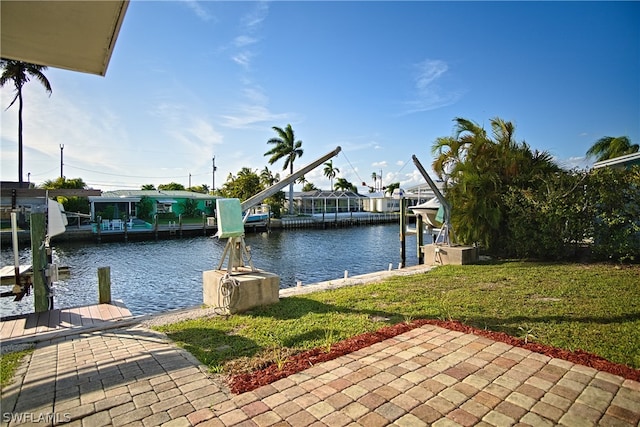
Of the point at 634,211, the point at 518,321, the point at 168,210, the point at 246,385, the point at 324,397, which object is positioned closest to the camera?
the point at 324,397

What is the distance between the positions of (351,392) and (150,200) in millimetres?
35270

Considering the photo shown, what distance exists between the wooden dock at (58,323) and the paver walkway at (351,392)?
1.23 meters

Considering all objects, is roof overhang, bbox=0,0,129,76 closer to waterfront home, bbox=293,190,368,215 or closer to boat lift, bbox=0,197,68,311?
boat lift, bbox=0,197,68,311

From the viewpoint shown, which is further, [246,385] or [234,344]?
[234,344]

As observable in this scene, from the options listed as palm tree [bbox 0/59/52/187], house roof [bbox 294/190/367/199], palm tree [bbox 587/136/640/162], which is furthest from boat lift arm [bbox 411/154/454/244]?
house roof [bbox 294/190/367/199]

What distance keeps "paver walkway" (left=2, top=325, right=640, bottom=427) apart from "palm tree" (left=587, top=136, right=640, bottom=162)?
71.4 ft

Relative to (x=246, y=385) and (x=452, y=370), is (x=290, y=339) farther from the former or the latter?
(x=452, y=370)

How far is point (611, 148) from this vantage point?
67.1 feet

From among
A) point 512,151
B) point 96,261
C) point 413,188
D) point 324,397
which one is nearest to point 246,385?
point 324,397

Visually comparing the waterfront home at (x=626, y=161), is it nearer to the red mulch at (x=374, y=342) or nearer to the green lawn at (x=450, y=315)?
the green lawn at (x=450, y=315)

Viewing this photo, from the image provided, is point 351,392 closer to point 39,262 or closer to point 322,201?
point 39,262

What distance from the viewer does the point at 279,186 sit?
7.80 meters

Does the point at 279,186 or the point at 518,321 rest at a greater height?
the point at 279,186

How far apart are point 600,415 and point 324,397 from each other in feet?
7.00
